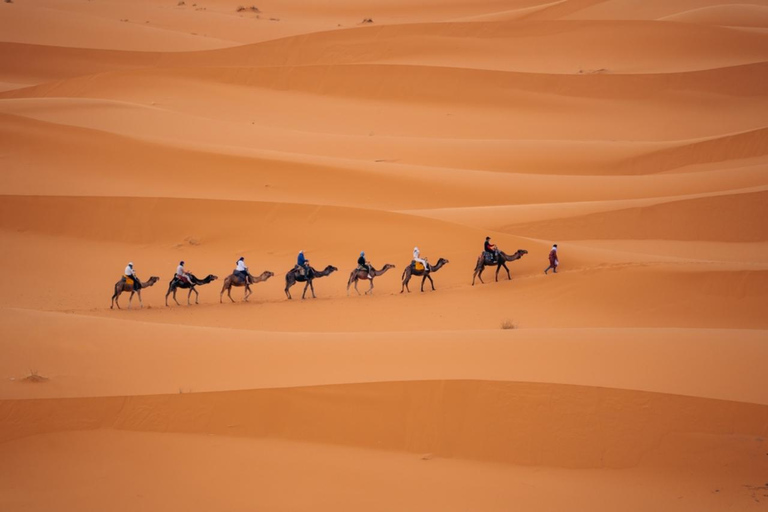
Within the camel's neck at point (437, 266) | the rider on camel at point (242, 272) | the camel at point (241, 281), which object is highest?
the camel's neck at point (437, 266)

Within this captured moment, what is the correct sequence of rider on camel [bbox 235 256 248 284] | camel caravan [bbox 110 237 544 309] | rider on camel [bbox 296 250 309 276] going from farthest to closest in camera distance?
rider on camel [bbox 296 250 309 276] → rider on camel [bbox 235 256 248 284] → camel caravan [bbox 110 237 544 309]

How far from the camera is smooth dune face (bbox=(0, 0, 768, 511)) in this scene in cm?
1121

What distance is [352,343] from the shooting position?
14.7 metres

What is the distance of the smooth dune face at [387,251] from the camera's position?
11211 mm

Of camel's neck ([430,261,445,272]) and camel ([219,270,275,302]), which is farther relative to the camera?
camel's neck ([430,261,445,272])

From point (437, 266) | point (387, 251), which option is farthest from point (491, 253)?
point (387, 251)

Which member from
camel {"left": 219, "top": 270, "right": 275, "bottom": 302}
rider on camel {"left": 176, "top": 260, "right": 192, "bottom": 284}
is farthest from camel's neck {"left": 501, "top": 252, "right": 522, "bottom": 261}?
rider on camel {"left": 176, "top": 260, "right": 192, "bottom": 284}

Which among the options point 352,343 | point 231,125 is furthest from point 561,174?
point 352,343

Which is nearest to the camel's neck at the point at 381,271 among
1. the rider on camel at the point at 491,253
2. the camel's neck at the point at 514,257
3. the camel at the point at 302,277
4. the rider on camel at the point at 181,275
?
the camel at the point at 302,277

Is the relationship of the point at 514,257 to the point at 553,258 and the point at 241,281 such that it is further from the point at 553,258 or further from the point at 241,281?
the point at 241,281

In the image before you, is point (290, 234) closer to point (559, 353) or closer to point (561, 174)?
point (561, 174)

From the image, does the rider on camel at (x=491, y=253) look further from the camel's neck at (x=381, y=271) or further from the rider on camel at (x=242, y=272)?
the rider on camel at (x=242, y=272)

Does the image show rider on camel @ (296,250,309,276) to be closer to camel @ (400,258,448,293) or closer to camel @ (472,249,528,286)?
camel @ (400,258,448,293)

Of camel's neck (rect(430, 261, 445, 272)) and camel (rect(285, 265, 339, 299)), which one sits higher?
camel's neck (rect(430, 261, 445, 272))
